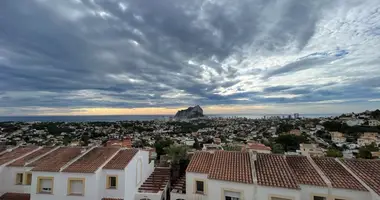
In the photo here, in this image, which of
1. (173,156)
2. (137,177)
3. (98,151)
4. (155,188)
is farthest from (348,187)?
(98,151)

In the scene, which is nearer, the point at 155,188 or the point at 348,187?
the point at 348,187

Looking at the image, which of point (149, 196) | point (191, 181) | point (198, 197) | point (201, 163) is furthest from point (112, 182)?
point (201, 163)

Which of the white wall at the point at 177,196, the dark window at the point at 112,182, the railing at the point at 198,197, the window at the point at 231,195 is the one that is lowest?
the white wall at the point at 177,196

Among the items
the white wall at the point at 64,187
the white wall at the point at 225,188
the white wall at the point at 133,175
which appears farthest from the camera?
the white wall at the point at 133,175

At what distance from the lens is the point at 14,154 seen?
58.2ft

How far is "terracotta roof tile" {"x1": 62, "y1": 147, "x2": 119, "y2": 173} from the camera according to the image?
44.1ft

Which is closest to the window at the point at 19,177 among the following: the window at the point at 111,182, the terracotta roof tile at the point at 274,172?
the window at the point at 111,182

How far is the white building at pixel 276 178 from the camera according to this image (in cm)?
1094

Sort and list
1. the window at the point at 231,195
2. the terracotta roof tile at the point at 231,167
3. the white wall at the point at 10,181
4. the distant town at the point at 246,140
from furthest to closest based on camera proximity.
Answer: the distant town at the point at 246,140 < the white wall at the point at 10,181 < the terracotta roof tile at the point at 231,167 < the window at the point at 231,195

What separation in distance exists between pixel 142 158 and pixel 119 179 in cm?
376

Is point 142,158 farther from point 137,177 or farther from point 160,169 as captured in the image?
point 160,169

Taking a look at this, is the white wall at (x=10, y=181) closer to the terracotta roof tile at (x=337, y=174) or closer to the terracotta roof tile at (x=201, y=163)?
the terracotta roof tile at (x=201, y=163)

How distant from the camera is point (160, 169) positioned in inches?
848

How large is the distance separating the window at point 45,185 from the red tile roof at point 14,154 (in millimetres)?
5268
